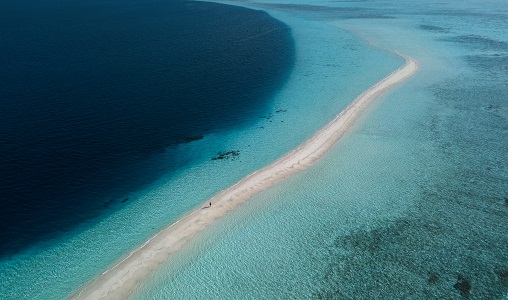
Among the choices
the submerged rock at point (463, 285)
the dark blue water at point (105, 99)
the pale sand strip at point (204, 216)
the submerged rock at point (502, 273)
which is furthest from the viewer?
the dark blue water at point (105, 99)

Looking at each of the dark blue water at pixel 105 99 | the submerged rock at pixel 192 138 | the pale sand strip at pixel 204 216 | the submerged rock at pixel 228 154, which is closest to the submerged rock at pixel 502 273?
the pale sand strip at pixel 204 216

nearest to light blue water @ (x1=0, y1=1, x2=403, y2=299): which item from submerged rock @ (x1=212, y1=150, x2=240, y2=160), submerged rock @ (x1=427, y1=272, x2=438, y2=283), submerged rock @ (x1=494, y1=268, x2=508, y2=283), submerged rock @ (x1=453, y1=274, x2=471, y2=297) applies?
submerged rock @ (x1=212, y1=150, x2=240, y2=160)

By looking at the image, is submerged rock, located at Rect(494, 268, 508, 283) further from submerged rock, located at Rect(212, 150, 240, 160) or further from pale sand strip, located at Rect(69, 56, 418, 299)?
submerged rock, located at Rect(212, 150, 240, 160)

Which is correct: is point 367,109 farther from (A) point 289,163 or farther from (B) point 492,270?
(B) point 492,270

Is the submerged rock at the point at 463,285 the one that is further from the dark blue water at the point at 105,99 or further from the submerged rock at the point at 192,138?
the submerged rock at the point at 192,138

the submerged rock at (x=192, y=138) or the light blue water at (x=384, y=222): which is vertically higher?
the light blue water at (x=384, y=222)

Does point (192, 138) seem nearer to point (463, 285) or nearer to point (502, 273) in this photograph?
point (463, 285)
